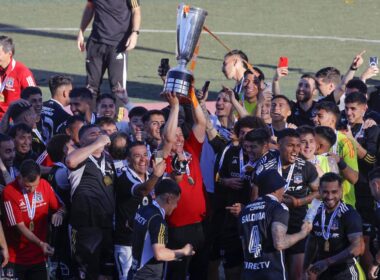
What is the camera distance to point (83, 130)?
11398mm

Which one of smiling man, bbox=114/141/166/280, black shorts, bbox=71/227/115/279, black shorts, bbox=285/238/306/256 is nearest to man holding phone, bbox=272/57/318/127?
black shorts, bbox=285/238/306/256

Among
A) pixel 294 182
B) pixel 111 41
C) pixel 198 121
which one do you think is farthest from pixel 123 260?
pixel 111 41

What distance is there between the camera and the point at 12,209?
36.8ft

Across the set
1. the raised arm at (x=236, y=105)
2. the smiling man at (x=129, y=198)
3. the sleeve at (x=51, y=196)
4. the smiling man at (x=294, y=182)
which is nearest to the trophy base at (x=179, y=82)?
the smiling man at (x=129, y=198)

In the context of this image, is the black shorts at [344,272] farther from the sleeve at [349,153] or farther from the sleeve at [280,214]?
the sleeve at [349,153]

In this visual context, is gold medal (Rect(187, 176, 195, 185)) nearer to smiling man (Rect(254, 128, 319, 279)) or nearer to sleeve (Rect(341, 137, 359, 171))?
smiling man (Rect(254, 128, 319, 279))

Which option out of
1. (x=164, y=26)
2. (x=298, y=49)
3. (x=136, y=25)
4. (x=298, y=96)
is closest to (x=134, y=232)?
(x=298, y=96)

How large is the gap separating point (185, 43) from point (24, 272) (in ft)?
9.59

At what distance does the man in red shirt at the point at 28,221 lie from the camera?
441 inches

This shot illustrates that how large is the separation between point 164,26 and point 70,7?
3.30 meters

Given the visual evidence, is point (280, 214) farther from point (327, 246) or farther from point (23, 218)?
point (23, 218)

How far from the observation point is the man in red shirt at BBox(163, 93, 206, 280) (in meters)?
11.1

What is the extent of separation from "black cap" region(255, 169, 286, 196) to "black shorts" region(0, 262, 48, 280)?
2.52m


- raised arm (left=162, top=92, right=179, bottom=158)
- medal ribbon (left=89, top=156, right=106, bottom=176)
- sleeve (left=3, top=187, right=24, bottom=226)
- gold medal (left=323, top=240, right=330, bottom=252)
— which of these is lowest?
gold medal (left=323, top=240, right=330, bottom=252)
